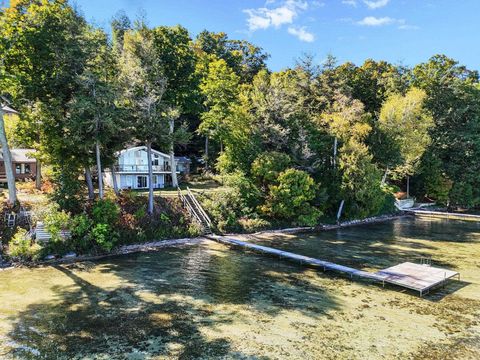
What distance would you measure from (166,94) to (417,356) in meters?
29.3

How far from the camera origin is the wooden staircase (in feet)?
89.7

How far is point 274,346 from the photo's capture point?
10742 mm

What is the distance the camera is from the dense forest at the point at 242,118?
22.3m

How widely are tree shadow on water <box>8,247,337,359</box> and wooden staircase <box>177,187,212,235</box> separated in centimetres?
697

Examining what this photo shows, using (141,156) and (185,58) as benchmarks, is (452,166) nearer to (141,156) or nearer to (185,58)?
(185,58)

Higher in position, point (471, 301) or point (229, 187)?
point (229, 187)

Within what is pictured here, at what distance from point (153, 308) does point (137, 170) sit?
2718 cm

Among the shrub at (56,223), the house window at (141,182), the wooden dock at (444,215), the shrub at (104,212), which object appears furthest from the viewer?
the house window at (141,182)

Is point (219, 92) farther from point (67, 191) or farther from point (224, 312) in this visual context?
point (224, 312)

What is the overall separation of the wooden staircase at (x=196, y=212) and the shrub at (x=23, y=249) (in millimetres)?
11733

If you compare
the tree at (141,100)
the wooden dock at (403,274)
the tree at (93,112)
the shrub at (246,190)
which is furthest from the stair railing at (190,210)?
the wooden dock at (403,274)

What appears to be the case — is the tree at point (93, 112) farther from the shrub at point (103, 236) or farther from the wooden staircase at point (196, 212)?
the wooden staircase at point (196, 212)

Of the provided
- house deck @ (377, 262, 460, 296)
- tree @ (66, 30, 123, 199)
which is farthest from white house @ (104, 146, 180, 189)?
house deck @ (377, 262, 460, 296)

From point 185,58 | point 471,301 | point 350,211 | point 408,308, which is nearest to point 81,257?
point 408,308
